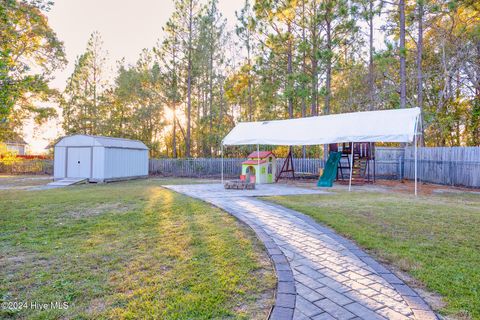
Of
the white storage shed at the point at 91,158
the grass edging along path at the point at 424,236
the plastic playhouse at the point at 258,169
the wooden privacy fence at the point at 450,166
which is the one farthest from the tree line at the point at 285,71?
the grass edging along path at the point at 424,236

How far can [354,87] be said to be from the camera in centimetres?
2025

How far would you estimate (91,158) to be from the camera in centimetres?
1448

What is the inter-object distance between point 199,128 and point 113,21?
11.7m

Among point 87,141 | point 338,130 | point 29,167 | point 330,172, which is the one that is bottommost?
point 29,167

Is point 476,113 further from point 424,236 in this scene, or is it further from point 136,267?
point 136,267

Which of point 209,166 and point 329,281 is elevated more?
point 209,166

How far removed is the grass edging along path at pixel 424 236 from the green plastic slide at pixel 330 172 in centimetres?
412

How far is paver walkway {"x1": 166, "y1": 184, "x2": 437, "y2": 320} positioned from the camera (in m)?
2.22

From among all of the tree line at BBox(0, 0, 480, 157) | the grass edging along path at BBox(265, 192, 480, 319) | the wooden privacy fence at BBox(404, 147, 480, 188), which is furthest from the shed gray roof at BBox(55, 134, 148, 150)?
the wooden privacy fence at BBox(404, 147, 480, 188)

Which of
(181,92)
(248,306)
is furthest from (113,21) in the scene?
(248,306)

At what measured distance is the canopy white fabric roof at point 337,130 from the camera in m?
9.50

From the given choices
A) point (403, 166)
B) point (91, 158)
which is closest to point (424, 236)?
point (403, 166)

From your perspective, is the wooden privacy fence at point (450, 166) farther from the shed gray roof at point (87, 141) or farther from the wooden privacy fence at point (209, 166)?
the shed gray roof at point (87, 141)

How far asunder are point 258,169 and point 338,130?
3660 millimetres
